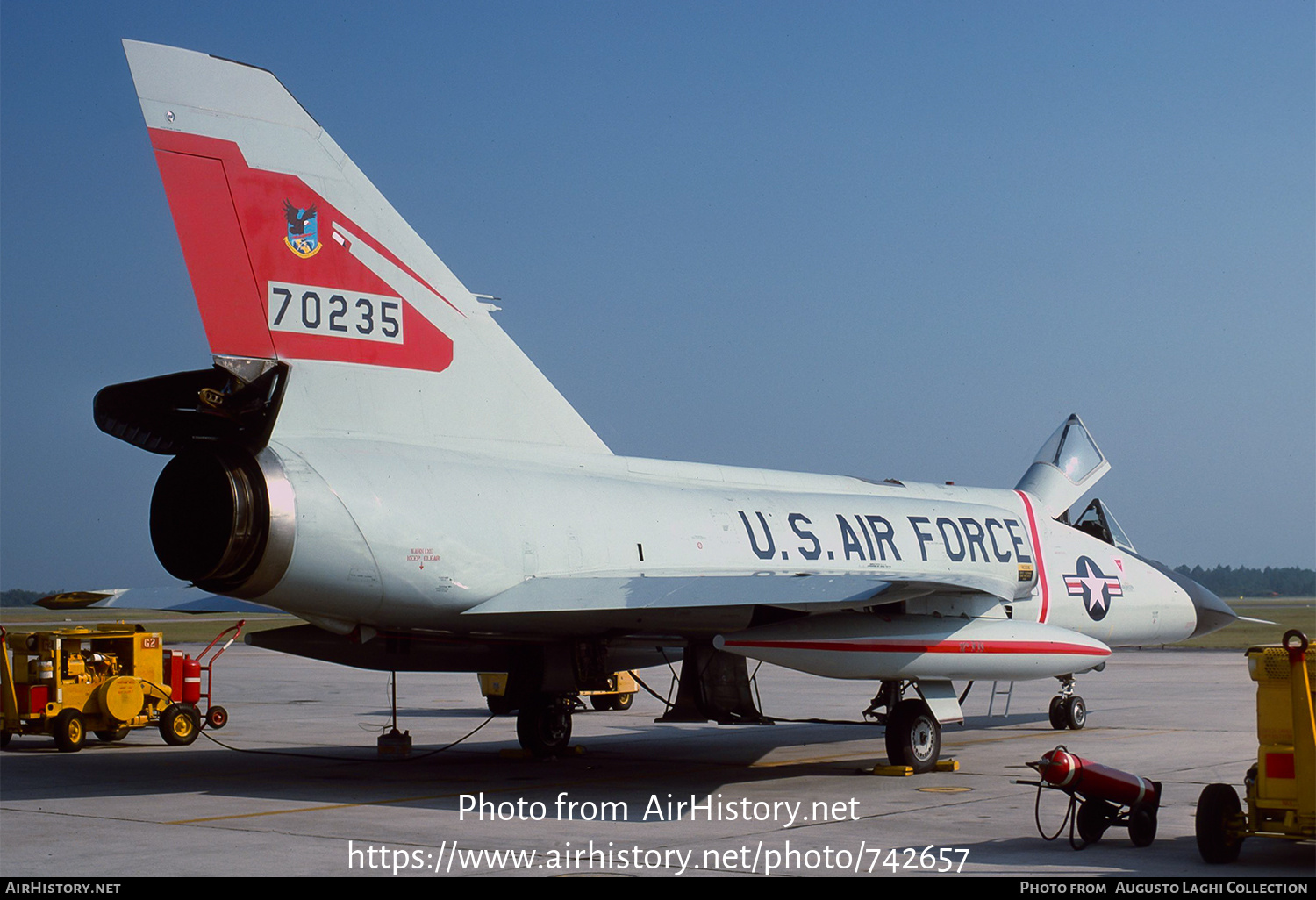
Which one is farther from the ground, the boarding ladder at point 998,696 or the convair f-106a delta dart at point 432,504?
the convair f-106a delta dart at point 432,504

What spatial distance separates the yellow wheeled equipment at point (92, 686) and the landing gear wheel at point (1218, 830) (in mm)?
10080

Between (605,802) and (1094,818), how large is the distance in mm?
3783

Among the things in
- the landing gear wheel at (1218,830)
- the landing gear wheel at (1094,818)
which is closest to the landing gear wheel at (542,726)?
the landing gear wheel at (1094,818)

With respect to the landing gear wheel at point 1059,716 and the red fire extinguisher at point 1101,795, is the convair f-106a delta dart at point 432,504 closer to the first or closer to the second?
the red fire extinguisher at point 1101,795

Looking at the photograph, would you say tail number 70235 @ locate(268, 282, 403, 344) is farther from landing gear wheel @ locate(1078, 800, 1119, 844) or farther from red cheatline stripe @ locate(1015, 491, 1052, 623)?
red cheatline stripe @ locate(1015, 491, 1052, 623)

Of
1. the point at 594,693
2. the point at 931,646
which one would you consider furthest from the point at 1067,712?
the point at 594,693

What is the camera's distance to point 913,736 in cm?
1204

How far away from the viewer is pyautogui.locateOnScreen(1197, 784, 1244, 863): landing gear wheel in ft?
24.0

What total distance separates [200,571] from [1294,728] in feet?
22.6

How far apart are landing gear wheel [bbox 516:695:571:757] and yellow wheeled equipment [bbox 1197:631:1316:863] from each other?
7.40m

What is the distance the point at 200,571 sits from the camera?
8914 millimetres

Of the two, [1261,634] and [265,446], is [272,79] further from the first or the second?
[1261,634]

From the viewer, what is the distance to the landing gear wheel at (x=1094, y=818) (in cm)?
809

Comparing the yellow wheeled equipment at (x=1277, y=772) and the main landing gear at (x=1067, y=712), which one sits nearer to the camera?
the yellow wheeled equipment at (x=1277, y=772)
